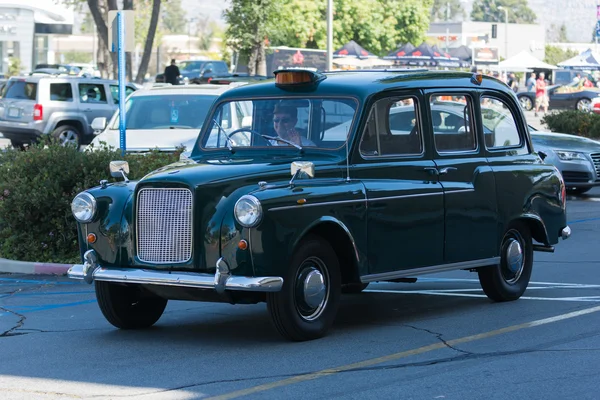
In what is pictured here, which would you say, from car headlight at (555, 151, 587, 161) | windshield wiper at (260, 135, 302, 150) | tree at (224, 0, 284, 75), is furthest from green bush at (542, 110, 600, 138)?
windshield wiper at (260, 135, 302, 150)

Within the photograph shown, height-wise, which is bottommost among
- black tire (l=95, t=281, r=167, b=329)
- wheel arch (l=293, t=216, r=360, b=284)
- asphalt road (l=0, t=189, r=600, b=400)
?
asphalt road (l=0, t=189, r=600, b=400)

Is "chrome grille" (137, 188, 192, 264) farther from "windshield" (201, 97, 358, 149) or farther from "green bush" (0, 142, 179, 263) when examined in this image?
"green bush" (0, 142, 179, 263)

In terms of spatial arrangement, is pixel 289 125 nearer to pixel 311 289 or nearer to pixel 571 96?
pixel 311 289

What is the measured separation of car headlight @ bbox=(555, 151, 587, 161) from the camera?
719 inches

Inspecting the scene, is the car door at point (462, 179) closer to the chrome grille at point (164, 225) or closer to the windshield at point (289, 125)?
the windshield at point (289, 125)

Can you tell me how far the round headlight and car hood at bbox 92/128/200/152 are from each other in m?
8.28

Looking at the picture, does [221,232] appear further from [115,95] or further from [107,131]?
[115,95]

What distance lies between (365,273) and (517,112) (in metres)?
2.78

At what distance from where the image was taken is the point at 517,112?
1005cm

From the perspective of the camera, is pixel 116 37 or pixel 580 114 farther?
pixel 580 114

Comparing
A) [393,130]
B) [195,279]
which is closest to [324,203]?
[195,279]

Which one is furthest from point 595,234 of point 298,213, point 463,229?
point 298,213

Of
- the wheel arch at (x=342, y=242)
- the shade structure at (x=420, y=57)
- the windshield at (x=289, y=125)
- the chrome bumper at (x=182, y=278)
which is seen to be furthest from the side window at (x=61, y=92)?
the shade structure at (x=420, y=57)

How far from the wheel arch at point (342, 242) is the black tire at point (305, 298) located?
Result: 3.7 inches
